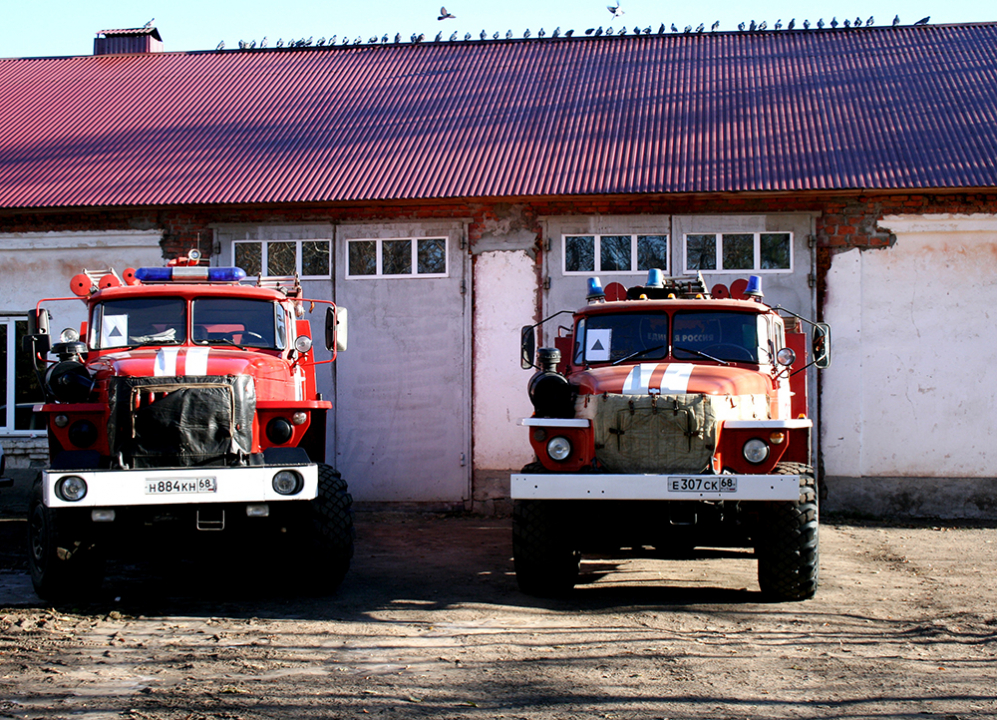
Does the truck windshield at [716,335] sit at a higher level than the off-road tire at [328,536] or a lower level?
higher

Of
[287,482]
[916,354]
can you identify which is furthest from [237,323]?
[916,354]

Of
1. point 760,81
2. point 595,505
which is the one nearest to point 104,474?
point 595,505

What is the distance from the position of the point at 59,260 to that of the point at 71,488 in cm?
790

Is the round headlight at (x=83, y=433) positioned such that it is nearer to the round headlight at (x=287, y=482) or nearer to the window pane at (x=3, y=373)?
the round headlight at (x=287, y=482)

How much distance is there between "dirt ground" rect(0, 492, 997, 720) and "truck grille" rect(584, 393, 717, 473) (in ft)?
3.33

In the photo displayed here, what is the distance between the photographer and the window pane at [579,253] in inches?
486

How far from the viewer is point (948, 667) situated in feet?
17.1

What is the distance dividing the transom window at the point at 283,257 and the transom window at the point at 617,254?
10.6ft

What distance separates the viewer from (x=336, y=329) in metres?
8.40

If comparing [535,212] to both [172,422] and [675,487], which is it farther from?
[172,422]

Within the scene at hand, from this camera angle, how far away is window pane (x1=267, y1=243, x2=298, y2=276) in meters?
12.8

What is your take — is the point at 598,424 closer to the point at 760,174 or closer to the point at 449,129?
the point at 760,174

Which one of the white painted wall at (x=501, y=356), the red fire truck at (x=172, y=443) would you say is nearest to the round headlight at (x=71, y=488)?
the red fire truck at (x=172, y=443)

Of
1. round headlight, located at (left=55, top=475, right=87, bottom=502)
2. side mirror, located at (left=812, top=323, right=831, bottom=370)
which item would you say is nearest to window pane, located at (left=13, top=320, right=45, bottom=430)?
round headlight, located at (left=55, top=475, right=87, bottom=502)
